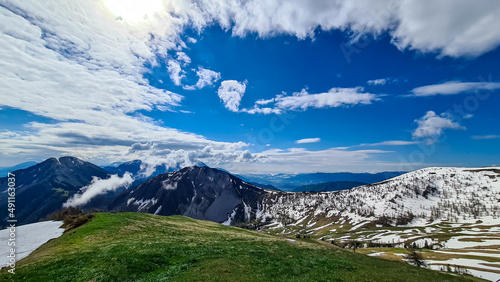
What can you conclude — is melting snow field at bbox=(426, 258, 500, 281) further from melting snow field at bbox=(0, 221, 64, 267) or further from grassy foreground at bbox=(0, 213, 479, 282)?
melting snow field at bbox=(0, 221, 64, 267)

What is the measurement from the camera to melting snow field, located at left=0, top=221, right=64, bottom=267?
36844 millimetres

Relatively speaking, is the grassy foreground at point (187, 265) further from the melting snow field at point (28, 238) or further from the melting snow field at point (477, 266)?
the melting snow field at point (477, 266)

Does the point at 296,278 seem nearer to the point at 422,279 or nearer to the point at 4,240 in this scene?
the point at 422,279

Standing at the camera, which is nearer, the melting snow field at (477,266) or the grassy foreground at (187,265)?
the grassy foreground at (187,265)

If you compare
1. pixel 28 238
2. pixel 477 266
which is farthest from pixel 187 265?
pixel 477 266

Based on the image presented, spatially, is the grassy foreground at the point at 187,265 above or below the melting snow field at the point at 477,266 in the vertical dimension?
above

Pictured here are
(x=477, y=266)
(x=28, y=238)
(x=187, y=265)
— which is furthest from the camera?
(x=477, y=266)

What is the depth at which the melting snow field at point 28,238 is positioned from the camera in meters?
36.8

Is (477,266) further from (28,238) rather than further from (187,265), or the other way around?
(28,238)

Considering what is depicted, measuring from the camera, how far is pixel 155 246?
121 ft

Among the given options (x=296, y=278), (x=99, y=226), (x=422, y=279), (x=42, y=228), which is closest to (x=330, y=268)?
(x=296, y=278)

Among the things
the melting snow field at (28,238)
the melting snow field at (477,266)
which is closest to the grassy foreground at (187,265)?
the melting snow field at (28,238)

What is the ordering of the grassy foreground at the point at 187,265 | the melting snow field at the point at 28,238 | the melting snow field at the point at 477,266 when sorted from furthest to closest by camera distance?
the melting snow field at the point at 477,266
the melting snow field at the point at 28,238
the grassy foreground at the point at 187,265

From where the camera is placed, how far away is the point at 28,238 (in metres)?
45.7
